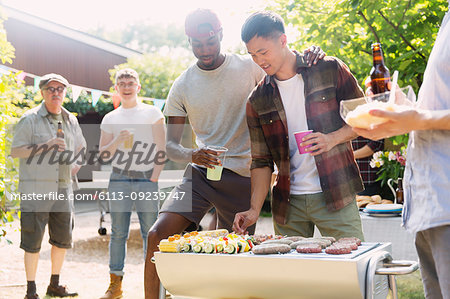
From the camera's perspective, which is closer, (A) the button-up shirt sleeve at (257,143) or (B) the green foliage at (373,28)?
(A) the button-up shirt sleeve at (257,143)

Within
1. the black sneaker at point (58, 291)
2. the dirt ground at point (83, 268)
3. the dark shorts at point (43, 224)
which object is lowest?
the dirt ground at point (83, 268)

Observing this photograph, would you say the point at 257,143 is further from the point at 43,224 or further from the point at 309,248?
the point at 43,224

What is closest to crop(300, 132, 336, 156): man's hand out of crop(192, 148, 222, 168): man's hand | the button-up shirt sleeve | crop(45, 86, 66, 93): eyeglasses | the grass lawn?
the button-up shirt sleeve

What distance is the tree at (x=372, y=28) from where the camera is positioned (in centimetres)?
502

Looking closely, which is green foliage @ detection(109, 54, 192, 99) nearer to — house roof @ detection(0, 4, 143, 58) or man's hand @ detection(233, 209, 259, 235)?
house roof @ detection(0, 4, 143, 58)

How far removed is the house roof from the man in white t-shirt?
496 inches

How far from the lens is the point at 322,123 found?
277cm

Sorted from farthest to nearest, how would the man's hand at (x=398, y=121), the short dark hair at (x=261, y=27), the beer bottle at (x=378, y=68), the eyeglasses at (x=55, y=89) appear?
1. the eyeglasses at (x=55, y=89)
2. the beer bottle at (x=378, y=68)
3. the short dark hair at (x=261, y=27)
4. the man's hand at (x=398, y=121)

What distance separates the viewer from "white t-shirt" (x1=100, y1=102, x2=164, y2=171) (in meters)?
5.36

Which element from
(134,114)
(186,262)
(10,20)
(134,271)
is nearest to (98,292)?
(134,271)

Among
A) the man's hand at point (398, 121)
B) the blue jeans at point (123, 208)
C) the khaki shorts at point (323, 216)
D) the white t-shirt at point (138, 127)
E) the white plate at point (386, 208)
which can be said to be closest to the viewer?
the man's hand at point (398, 121)

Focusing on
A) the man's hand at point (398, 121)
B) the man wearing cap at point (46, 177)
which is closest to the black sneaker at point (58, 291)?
the man wearing cap at point (46, 177)

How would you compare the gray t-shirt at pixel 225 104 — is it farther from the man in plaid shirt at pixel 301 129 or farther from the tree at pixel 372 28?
the tree at pixel 372 28

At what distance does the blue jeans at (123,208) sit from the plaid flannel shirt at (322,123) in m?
2.46
